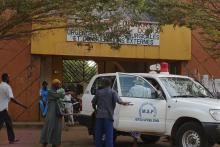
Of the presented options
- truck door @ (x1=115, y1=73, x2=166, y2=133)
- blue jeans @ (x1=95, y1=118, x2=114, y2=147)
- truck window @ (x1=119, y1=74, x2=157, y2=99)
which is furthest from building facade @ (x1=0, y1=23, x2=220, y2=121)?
blue jeans @ (x1=95, y1=118, x2=114, y2=147)

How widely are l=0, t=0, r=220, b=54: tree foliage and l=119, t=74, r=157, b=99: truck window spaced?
4.96 ft

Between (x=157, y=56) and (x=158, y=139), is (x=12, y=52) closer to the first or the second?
(x=157, y=56)

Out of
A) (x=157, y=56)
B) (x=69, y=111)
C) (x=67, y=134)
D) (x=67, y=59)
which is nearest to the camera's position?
(x=67, y=134)

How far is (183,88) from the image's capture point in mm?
12703

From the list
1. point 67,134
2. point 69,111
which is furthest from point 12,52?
point 67,134

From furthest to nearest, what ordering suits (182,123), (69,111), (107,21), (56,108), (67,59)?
(67,59), (69,111), (107,21), (56,108), (182,123)

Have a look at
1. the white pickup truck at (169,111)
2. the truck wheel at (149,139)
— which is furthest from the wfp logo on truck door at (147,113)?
the truck wheel at (149,139)

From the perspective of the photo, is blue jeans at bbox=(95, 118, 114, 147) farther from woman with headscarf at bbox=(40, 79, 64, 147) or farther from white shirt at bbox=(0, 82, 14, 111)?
white shirt at bbox=(0, 82, 14, 111)

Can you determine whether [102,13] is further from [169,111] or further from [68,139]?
[68,139]

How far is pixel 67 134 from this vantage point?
17.1 metres

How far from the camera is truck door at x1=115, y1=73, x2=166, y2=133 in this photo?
1216 cm

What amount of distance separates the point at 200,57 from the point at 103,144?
1067 cm

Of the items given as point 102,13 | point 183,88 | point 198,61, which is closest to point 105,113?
point 183,88

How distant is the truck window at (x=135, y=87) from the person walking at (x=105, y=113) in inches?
34.1
